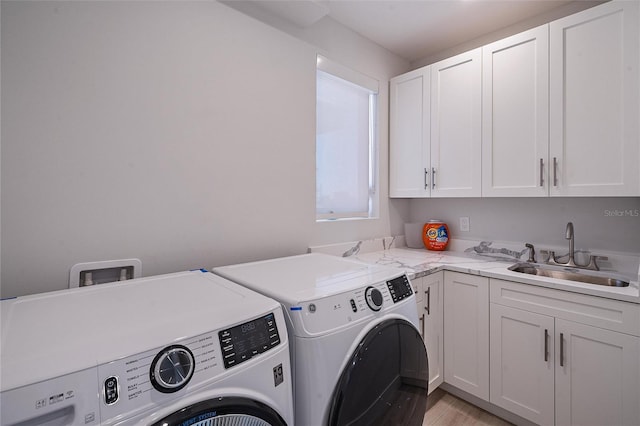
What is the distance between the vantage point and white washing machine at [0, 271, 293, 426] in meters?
0.48

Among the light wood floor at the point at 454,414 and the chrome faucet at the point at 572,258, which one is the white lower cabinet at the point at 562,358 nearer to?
the light wood floor at the point at 454,414

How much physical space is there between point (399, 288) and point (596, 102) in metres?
1.58

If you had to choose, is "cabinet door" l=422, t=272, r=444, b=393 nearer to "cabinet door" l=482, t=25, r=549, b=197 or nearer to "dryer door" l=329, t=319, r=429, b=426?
"dryer door" l=329, t=319, r=429, b=426

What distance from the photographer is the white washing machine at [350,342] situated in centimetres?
83

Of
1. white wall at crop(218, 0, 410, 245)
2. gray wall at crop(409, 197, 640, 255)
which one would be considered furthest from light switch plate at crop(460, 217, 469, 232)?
white wall at crop(218, 0, 410, 245)

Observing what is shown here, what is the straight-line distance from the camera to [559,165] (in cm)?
173

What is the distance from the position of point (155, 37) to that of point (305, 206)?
1134mm

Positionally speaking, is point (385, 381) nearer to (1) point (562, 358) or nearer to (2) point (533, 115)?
(1) point (562, 358)

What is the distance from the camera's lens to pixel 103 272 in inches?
46.1

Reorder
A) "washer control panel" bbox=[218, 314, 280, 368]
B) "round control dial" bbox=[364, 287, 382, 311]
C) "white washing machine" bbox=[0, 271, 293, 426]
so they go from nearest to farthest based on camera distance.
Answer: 1. "white washing machine" bbox=[0, 271, 293, 426]
2. "washer control panel" bbox=[218, 314, 280, 368]
3. "round control dial" bbox=[364, 287, 382, 311]

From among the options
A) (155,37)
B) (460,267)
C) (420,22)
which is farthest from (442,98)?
(155,37)

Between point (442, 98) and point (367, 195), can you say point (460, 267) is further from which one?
point (442, 98)

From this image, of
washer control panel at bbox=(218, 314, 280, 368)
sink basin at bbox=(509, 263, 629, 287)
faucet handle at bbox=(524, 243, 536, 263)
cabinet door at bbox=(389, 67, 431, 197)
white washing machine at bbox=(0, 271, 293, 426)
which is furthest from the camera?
cabinet door at bbox=(389, 67, 431, 197)

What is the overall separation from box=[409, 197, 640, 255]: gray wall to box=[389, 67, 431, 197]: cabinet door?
0.38 m
